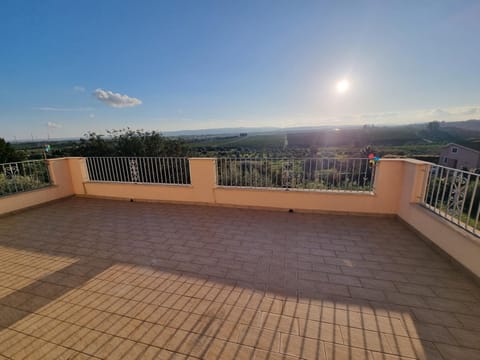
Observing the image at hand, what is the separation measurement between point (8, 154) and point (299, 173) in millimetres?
23620

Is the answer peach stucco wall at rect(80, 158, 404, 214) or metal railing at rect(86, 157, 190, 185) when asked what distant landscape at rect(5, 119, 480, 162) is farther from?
peach stucco wall at rect(80, 158, 404, 214)

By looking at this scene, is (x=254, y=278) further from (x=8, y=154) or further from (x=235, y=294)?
(x=8, y=154)

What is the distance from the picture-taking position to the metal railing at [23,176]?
4.41m

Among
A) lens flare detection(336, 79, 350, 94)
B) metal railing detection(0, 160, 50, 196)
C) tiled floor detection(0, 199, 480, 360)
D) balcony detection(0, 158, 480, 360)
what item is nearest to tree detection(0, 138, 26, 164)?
metal railing detection(0, 160, 50, 196)

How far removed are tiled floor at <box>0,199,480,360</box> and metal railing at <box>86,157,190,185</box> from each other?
71.3 inches

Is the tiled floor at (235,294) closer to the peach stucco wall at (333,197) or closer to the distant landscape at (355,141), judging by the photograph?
the peach stucco wall at (333,197)

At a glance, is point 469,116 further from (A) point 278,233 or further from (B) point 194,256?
(B) point 194,256

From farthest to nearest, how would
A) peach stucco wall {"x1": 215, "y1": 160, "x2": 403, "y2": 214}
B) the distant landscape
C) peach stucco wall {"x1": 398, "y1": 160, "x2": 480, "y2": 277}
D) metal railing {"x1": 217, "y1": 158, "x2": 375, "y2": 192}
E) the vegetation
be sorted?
the vegetation → the distant landscape → metal railing {"x1": 217, "y1": 158, "x2": 375, "y2": 192} → peach stucco wall {"x1": 215, "y1": 160, "x2": 403, "y2": 214} → peach stucco wall {"x1": 398, "y1": 160, "x2": 480, "y2": 277}

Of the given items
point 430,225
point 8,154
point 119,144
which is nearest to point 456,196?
point 430,225

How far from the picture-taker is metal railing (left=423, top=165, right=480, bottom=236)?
7.36 ft

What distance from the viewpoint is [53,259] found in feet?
8.55

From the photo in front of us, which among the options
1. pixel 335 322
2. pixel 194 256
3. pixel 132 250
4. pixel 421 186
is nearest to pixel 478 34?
pixel 421 186

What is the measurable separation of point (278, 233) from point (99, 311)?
2.35m

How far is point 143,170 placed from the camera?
5090mm
